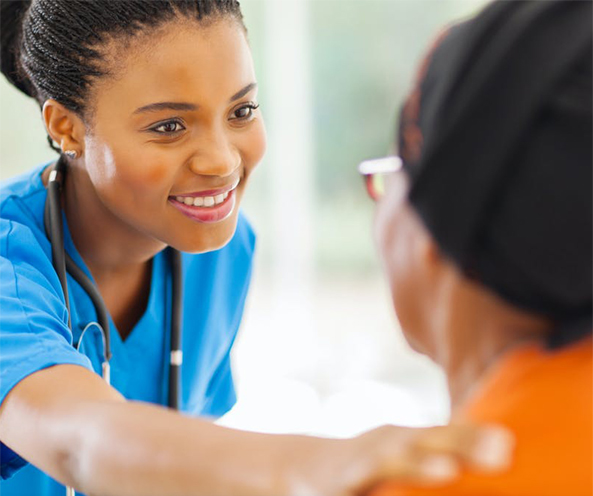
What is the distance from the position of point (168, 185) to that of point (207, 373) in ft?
1.44

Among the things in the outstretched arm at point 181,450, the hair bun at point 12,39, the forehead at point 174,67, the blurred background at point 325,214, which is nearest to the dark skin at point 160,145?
the forehead at point 174,67

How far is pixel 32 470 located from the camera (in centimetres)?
120

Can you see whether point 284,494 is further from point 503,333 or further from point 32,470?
point 32,470

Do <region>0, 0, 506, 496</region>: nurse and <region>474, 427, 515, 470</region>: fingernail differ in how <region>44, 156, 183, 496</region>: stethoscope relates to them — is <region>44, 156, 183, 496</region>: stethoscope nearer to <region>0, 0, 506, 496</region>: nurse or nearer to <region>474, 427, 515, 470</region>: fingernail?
<region>0, 0, 506, 496</region>: nurse

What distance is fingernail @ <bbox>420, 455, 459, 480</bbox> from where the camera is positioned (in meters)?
0.54

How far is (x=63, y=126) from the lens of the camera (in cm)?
119

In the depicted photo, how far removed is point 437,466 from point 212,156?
67 centimetres

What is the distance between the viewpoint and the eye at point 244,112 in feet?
3.85

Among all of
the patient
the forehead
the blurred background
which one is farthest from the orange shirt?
the blurred background

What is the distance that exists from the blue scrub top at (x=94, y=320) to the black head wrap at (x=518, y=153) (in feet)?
1.77

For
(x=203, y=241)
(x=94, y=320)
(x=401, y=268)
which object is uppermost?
(x=401, y=268)

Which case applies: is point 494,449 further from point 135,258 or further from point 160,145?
point 135,258

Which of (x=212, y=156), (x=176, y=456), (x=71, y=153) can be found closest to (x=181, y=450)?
(x=176, y=456)

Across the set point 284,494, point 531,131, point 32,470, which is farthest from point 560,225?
point 32,470
